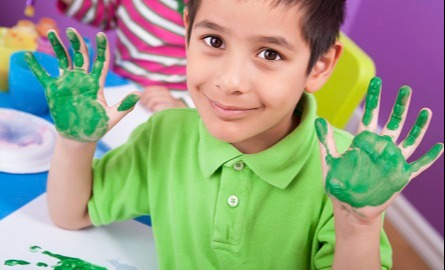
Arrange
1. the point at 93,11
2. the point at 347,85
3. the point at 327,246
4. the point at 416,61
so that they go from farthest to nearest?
the point at 416,61, the point at 93,11, the point at 347,85, the point at 327,246

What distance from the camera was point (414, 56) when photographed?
6.77 feet

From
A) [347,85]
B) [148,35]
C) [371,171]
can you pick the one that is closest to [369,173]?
[371,171]

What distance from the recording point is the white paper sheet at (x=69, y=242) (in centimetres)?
80

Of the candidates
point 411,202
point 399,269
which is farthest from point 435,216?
point 399,269

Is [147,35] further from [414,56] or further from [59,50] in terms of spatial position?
[414,56]

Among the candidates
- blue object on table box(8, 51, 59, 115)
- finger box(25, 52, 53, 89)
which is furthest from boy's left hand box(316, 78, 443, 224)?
blue object on table box(8, 51, 59, 115)

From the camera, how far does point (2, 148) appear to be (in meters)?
0.92

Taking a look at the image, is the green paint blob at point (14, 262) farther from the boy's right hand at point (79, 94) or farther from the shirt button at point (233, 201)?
the shirt button at point (233, 201)

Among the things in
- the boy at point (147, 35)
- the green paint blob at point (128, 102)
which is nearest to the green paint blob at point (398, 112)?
the green paint blob at point (128, 102)

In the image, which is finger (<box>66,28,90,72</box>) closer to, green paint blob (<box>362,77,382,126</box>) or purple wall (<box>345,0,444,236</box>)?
green paint blob (<box>362,77,382,126</box>)

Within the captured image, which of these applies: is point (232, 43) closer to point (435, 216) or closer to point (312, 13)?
point (312, 13)

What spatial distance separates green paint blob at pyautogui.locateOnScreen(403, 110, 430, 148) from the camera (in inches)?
25.9

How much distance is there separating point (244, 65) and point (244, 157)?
153 mm

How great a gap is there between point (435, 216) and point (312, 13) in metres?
1.47
